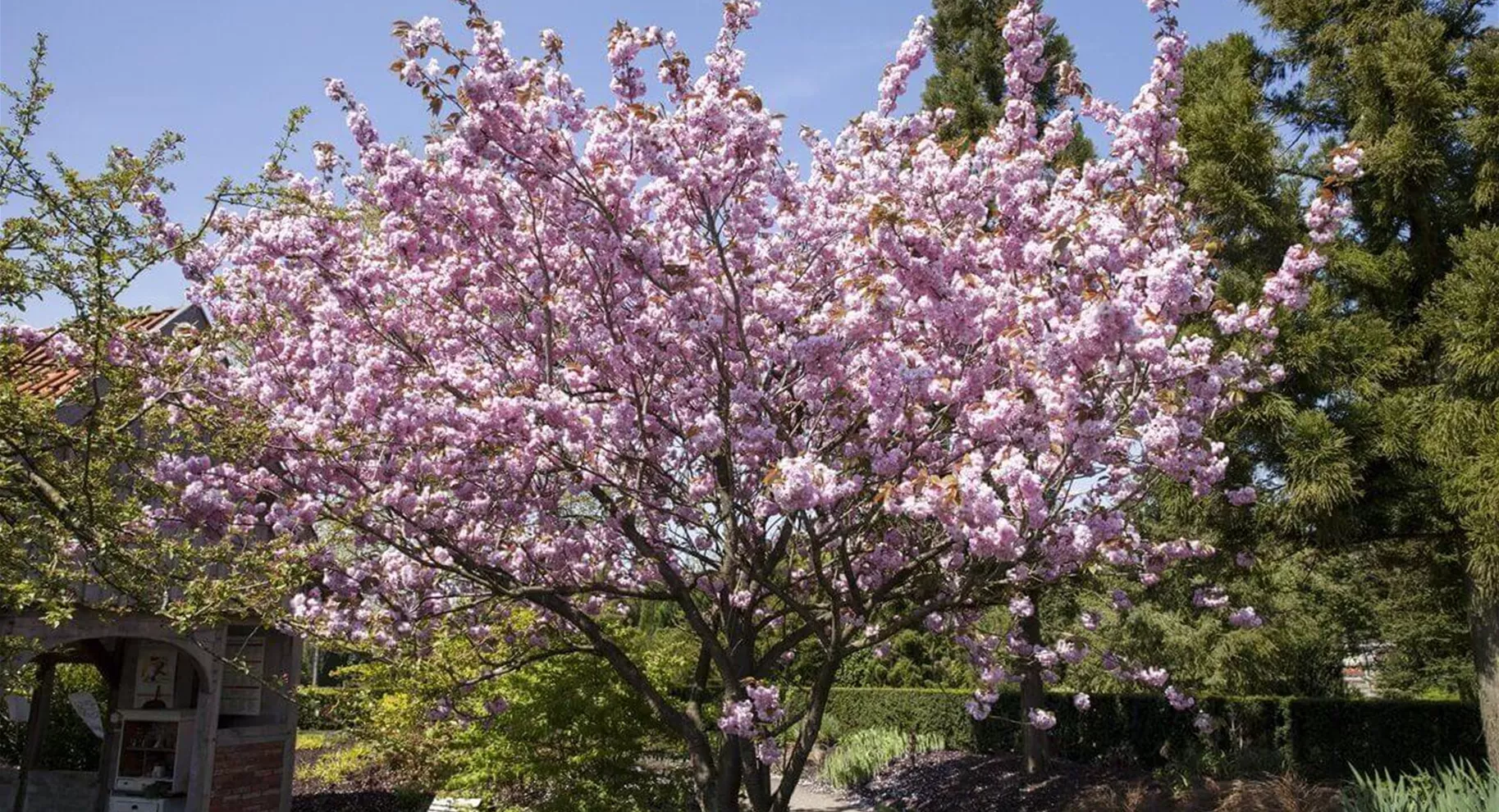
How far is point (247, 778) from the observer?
1136cm

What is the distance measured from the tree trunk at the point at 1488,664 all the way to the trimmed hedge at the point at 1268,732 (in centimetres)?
164

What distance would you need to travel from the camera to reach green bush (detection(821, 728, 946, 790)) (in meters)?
15.4

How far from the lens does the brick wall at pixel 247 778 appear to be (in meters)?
11.0

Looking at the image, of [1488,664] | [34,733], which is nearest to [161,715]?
[34,733]

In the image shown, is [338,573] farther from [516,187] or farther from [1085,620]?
[1085,620]

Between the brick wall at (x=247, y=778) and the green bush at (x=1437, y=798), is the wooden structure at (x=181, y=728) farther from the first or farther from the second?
the green bush at (x=1437, y=798)

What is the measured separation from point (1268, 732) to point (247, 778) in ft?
42.6

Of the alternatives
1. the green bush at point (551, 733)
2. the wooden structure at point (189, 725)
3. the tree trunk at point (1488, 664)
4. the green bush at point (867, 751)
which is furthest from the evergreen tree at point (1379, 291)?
the wooden structure at point (189, 725)

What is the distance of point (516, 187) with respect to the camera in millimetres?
7207

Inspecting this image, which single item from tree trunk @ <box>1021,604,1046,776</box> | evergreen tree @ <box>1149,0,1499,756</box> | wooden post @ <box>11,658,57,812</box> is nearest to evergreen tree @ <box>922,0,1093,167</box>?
evergreen tree @ <box>1149,0,1499,756</box>

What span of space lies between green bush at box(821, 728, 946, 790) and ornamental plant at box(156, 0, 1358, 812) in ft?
24.6

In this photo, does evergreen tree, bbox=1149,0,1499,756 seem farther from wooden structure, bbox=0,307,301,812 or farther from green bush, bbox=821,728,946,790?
wooden structure, bbox=0,307,301,812

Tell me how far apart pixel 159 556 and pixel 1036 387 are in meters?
5.06

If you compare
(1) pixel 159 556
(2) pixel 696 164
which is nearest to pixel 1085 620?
(2) pixel 696 164
